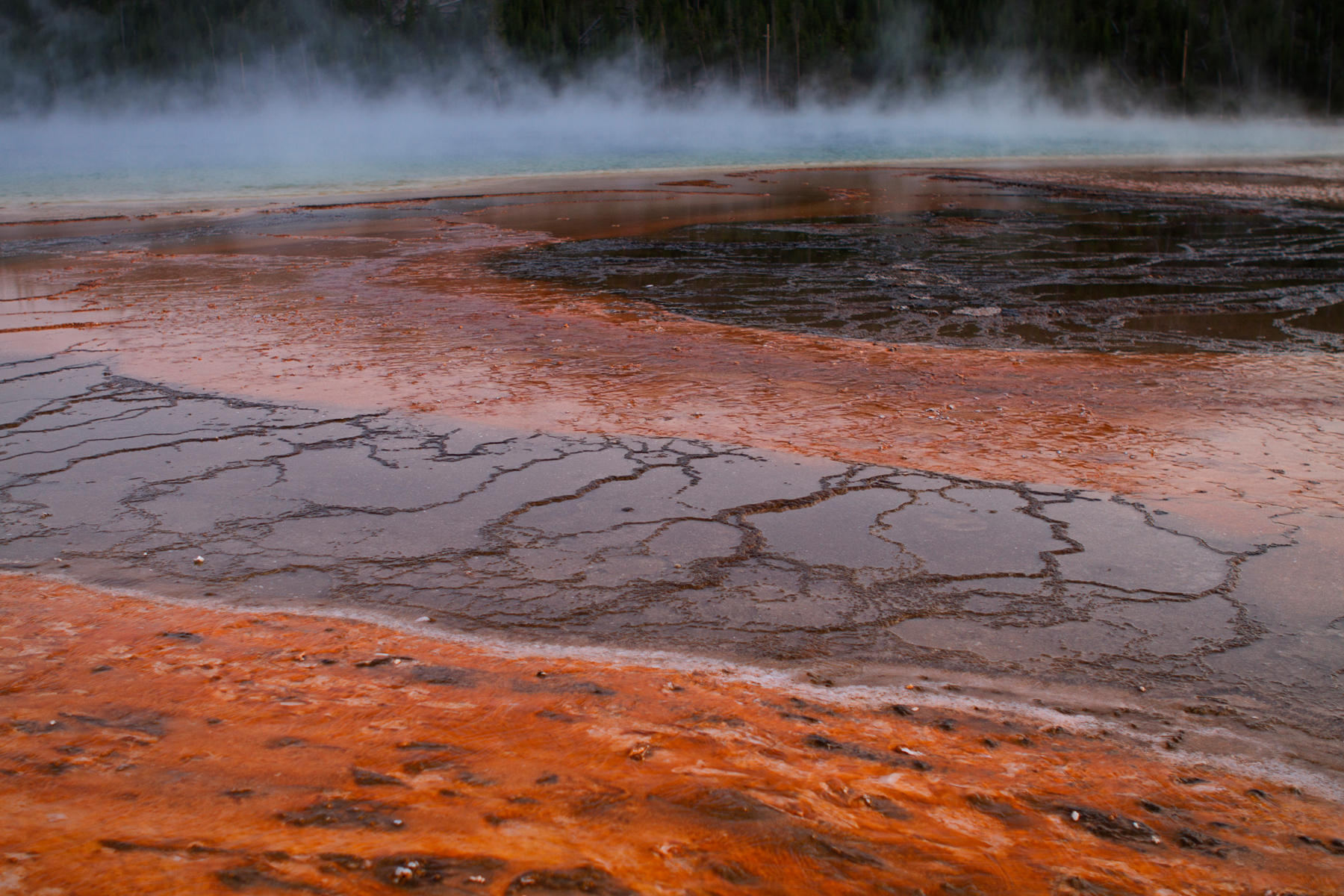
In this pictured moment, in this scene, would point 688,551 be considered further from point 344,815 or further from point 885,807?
point 344,815

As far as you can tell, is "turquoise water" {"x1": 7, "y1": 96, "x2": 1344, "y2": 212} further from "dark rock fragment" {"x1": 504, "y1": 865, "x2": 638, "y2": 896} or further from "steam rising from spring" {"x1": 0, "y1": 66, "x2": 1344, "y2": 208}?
"dark rock fragment" {"x1": 504, "y1": 865, "x2": 638, "y2": 896}

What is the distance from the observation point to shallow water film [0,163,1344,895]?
226 centimetres

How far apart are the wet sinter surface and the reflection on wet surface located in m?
3.57

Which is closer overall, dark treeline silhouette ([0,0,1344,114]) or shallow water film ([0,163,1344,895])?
shallow water film ([0,163,1344,895])

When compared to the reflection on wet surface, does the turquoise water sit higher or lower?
higher

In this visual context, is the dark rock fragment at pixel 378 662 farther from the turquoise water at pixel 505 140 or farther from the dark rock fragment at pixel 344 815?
the turquoise water at pixel 505 140

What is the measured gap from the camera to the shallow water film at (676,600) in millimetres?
2264

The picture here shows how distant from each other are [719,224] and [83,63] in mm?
81123

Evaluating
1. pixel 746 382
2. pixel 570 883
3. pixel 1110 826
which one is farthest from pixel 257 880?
pixel 746 382

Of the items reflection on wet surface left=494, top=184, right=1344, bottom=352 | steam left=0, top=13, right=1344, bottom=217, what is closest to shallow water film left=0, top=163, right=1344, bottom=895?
reflection on wet surface left=494, top=184, right=1344, bottom=352

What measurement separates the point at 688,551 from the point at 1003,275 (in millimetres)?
7832

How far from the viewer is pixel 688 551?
4.06 meters

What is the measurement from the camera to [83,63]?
75000mm

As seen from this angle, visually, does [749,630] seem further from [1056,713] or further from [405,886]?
[405,886]
